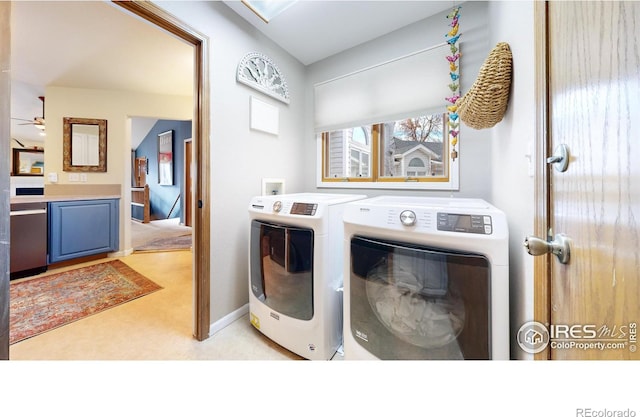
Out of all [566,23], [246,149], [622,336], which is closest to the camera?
[622,336]

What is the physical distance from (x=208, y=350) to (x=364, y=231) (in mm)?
1301

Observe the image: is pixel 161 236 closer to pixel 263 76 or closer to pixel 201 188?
pixel 201 188

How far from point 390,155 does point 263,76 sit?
133cm

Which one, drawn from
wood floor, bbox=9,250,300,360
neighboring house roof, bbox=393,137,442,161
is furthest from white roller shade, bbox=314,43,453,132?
wood floor, bbox=9,250,300,360

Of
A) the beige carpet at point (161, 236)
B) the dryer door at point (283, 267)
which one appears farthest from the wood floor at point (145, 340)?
the beige carpet at point (161, 236)

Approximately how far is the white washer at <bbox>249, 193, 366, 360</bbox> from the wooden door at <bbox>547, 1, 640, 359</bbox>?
904 millimetres

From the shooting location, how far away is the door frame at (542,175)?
0.67 metres

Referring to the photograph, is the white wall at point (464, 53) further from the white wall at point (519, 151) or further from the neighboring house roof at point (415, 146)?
the white wall at point (519, 151)

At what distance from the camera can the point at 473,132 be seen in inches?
62.7
